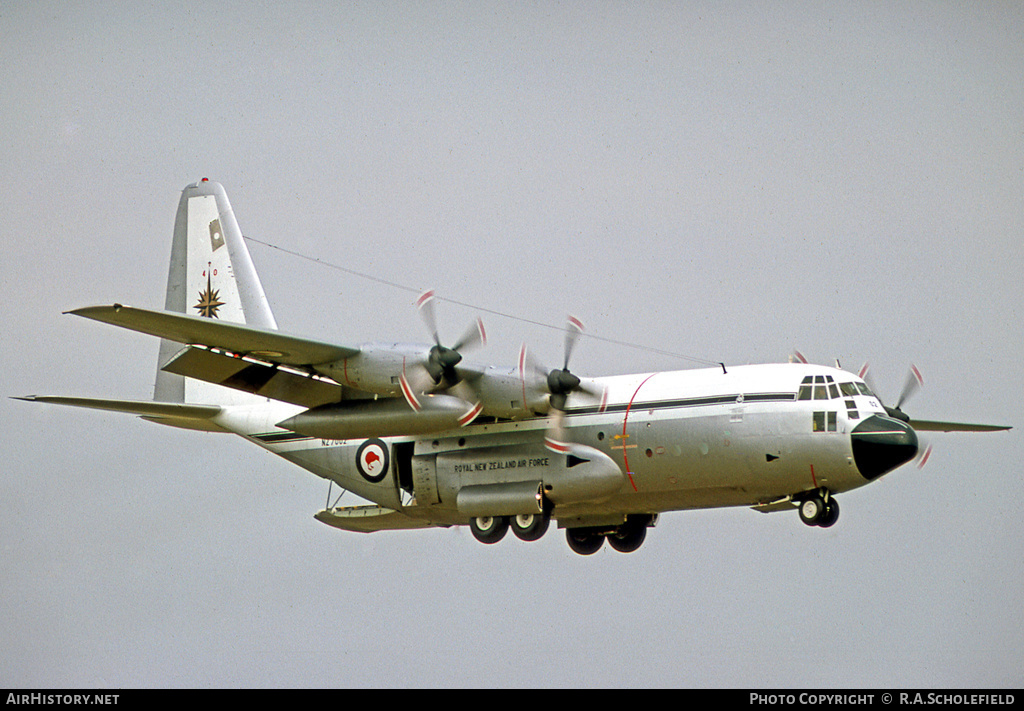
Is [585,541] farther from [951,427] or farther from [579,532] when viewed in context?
[951,427]

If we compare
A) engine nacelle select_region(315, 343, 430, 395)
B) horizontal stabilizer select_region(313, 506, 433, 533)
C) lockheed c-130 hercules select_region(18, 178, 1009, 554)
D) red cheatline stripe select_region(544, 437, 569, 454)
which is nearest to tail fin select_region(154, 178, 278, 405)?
lockheed c-130 hercules select_region(18, 178, 1009, 554)

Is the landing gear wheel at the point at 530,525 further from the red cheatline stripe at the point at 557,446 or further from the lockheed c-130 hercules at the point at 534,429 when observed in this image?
the red cheatline stripe at the point at 557,446

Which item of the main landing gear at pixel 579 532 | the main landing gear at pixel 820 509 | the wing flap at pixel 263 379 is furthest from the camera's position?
the main landing gear at pixel 579 532

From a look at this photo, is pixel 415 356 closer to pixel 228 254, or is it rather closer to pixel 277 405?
pixel 277 405

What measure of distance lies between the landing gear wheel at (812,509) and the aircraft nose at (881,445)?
106 centimetres

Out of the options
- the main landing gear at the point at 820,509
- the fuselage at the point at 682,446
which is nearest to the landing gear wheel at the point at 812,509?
the main landing gear at the point at 820,509

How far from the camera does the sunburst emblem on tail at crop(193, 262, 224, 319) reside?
2784 centimetres

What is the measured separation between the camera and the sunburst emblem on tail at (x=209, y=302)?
2784 cm

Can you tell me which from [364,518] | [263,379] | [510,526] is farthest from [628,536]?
[263,379]

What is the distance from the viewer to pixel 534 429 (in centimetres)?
2375

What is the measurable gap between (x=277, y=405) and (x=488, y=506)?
5.21 m

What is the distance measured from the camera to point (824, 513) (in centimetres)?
2245
